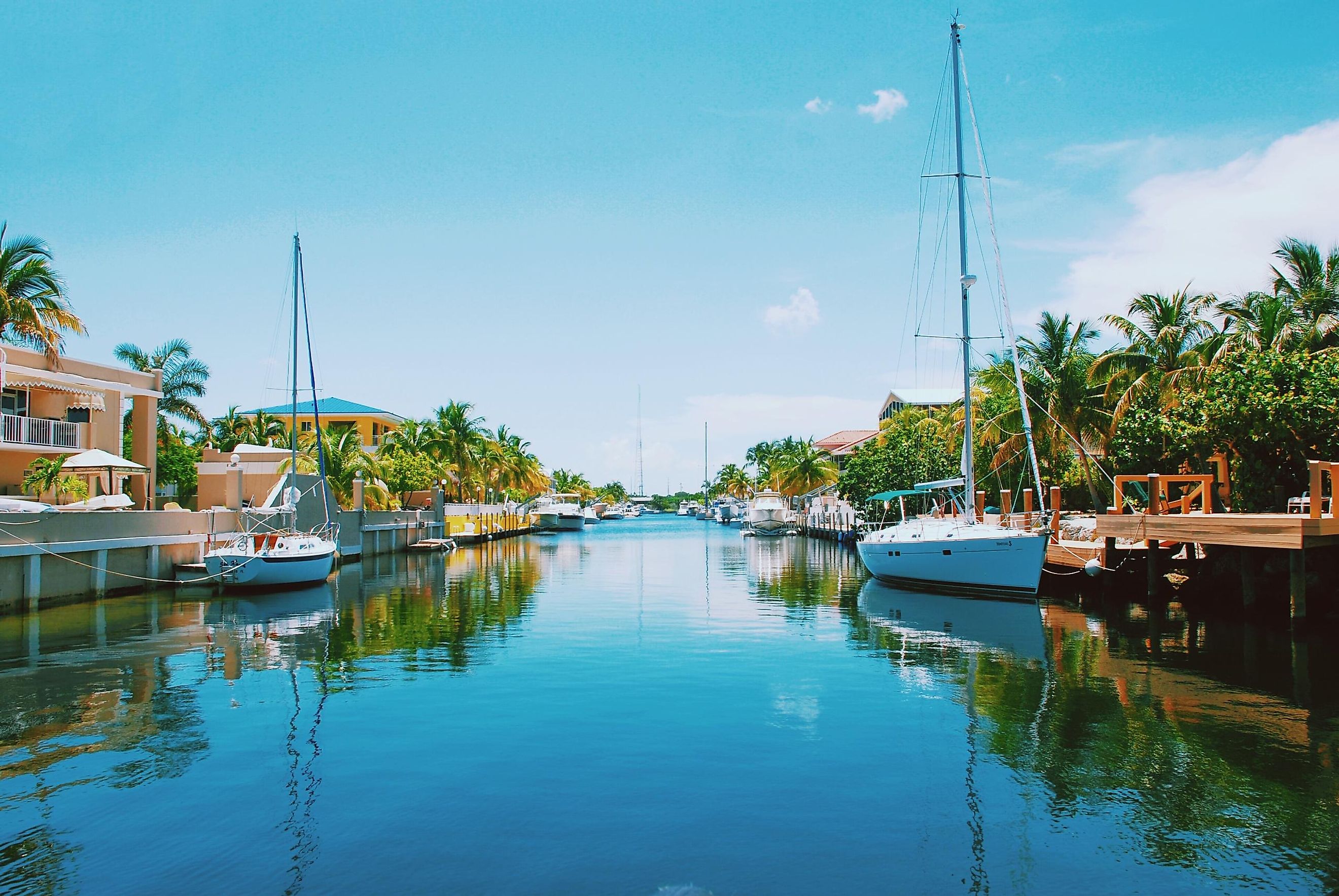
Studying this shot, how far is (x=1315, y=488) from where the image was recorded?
20.2m

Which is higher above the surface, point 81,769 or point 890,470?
point 890,470

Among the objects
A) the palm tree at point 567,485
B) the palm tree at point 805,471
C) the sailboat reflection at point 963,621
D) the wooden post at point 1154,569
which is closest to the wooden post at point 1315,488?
the sailboat reflection at point 963,621

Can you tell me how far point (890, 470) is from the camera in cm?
6406

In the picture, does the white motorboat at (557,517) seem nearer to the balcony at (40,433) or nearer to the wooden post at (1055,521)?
the balcony at (40,433)

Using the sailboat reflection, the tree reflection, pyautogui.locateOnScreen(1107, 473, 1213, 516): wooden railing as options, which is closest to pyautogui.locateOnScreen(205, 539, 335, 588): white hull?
the sailboat reflection

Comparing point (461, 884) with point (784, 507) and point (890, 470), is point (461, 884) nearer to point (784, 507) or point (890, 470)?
point (890, 470)

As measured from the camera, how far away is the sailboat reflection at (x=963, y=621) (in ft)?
74.4

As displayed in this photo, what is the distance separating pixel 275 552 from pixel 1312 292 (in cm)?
3978

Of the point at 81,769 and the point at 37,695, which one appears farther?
the point at 37,695

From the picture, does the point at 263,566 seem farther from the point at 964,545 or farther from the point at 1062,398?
the point at 1062,398

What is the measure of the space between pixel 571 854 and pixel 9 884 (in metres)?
5.45

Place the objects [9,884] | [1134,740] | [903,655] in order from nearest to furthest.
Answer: [9,884]
[1134,740]
[903,655]

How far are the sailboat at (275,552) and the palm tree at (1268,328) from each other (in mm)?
35488

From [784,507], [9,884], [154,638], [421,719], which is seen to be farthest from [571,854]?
[784,507]
